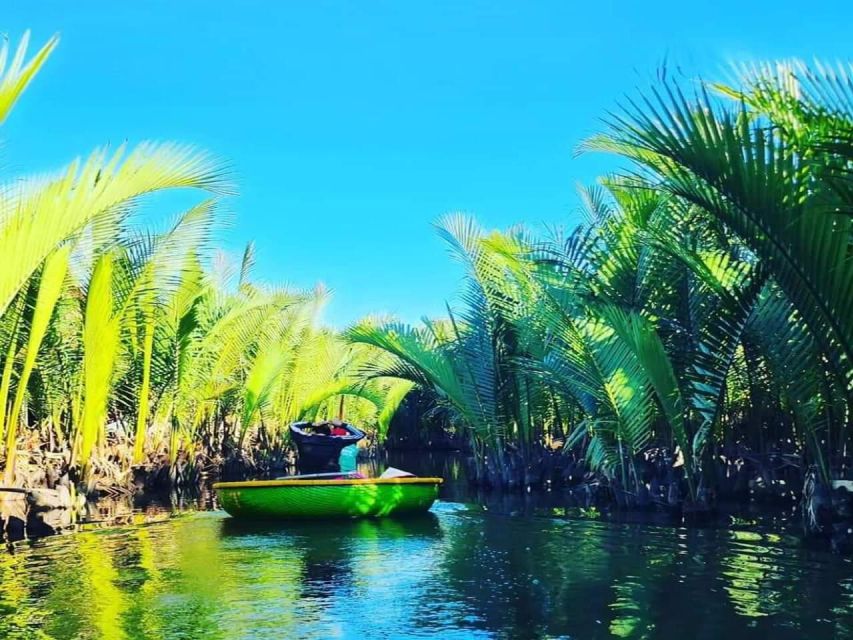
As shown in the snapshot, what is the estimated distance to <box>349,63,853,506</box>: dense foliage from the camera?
5.96 metres

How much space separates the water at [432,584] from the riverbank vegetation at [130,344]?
9.31 feet

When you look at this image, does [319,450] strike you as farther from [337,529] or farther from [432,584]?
[432,584]

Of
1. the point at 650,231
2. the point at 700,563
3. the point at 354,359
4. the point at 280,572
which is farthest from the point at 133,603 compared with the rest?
the point at 354,359

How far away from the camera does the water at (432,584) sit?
5.66m

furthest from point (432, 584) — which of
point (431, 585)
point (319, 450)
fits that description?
point (319, 450)

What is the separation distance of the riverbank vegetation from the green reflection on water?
114 inches

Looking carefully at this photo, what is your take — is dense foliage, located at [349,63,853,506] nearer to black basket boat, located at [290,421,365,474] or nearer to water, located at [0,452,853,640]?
water, located at [0,452,853,640]

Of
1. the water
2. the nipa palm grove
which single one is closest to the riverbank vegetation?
the nipa palm grove

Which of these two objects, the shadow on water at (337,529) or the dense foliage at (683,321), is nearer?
the dense foliage at (683,321)

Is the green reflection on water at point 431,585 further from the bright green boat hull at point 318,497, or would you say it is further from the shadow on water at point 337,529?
the bright green boat hull at point 318,497

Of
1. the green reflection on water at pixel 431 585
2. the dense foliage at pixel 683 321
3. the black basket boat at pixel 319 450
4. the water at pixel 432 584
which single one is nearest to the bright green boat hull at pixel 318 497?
the water at pixel 432 584

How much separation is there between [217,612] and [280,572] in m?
1.56

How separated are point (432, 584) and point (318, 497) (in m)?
4.21

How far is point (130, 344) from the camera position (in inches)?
599
